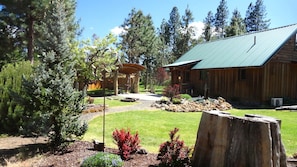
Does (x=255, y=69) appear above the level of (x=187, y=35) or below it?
below

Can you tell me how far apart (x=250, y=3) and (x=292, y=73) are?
123 feet

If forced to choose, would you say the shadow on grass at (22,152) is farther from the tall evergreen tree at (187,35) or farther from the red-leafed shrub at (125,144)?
the tall evergreen tree at (187,35)

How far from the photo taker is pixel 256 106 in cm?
1527

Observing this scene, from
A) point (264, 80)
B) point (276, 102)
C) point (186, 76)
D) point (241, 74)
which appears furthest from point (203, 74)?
point (276, 102)

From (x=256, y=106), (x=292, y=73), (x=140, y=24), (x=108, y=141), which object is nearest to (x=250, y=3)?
(x=140, y=24)

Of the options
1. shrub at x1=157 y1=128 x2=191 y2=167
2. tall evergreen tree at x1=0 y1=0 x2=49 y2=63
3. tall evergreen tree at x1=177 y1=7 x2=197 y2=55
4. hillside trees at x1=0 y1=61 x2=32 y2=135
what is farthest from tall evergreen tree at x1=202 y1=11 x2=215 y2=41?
shrub at x1=157 y1=128 x2=191 y2=167

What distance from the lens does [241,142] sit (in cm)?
335

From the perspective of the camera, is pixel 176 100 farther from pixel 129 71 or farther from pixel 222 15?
pixel 222 15

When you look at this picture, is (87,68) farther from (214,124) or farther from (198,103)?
(214,124)

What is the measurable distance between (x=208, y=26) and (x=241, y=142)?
4833 centimetres

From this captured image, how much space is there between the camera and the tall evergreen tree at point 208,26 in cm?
4819

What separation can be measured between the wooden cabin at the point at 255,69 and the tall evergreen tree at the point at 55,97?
40.8 feet

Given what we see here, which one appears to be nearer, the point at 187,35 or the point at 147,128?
the point at 147,128

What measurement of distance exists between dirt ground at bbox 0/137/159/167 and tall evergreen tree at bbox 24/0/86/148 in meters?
0.34
